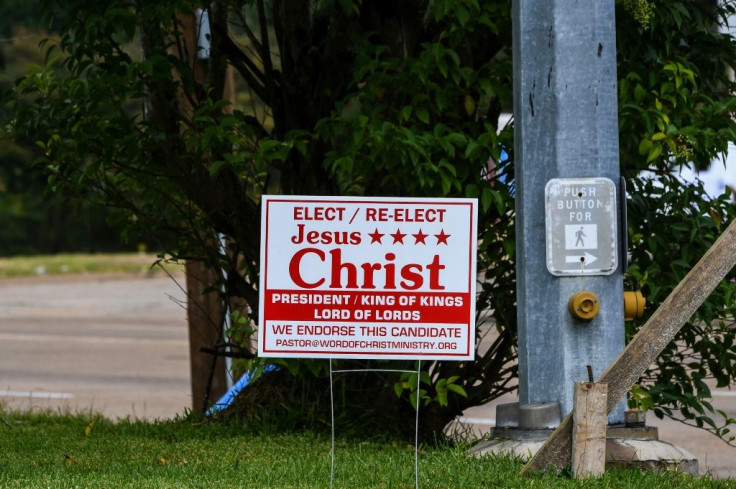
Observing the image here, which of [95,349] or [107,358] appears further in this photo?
[95,349]

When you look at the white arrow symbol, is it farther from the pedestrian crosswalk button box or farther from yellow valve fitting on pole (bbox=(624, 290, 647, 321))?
yellow valve fitting on pole (bbox=(624, 290, 647, 321))

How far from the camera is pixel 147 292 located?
990 inches

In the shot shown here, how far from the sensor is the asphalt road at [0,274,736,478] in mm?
10852

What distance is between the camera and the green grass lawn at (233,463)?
4941mm

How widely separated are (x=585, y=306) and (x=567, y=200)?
47 cm

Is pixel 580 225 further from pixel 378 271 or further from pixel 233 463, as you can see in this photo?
pixel 233 463

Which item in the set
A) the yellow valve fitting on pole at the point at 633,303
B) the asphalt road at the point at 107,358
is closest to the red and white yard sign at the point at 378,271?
the yellow valve fitting on pole at the point at 633,303

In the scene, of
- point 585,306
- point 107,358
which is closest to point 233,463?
point 585,306

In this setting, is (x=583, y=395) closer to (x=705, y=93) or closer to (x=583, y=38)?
(x=583, y=38)

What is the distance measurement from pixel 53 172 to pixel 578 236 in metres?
3.12

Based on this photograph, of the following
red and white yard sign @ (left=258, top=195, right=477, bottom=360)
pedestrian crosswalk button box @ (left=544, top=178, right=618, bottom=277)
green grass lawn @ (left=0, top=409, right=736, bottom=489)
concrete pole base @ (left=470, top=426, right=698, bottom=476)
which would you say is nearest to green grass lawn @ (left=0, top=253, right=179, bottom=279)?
green grass lawn @ (left=0, top=409, right=736, bottom=489)

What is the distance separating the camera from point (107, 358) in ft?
50.4

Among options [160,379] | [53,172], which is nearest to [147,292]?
[160,379]

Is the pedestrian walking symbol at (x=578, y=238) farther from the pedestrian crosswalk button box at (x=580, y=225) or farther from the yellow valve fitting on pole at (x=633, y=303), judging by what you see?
the yellow valve fitting on pole at (x=633, y=303)
